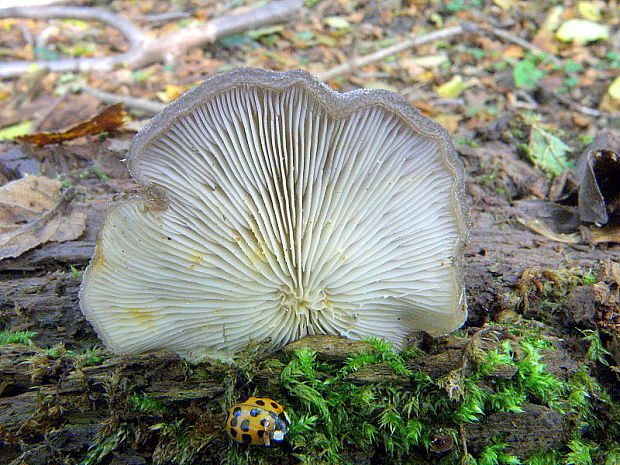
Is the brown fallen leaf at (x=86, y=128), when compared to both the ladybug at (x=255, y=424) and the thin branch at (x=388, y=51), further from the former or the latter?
the thin branch at (x=388, y=51)

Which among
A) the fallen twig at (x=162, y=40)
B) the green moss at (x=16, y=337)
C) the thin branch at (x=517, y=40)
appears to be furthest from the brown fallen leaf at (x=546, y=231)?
the fallen twig at (x=162, y=40)

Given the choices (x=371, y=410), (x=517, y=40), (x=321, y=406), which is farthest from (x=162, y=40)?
(x=371, y=410)

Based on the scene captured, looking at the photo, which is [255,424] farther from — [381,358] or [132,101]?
[132,101]

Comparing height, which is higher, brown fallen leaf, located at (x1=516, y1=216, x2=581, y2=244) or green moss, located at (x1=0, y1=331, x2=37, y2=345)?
green moss, located at (x1=0, y1=331, x2=37, y2=345)

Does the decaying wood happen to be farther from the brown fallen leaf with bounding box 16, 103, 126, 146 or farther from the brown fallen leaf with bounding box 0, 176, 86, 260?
the brown fallen leaf with bounding box 16, 103, 126, 146

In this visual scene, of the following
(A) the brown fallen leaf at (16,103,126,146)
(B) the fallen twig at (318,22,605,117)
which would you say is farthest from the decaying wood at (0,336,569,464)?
(B) the fallen twig at (318,22,605,117)

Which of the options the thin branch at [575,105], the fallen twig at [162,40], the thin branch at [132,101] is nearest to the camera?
the thin branch at [575,105]
